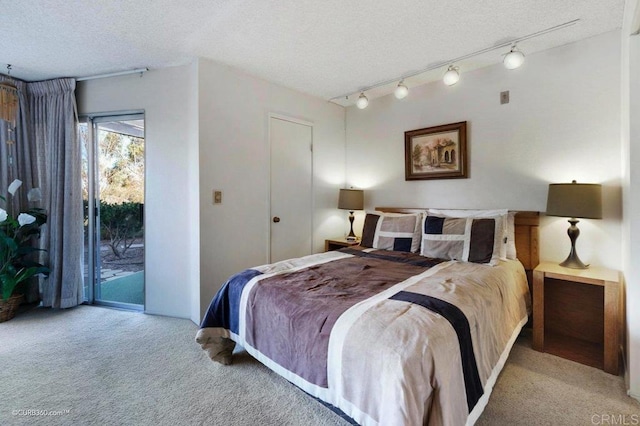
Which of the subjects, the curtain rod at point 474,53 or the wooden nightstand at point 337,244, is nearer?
the curtain rod at point 474,53

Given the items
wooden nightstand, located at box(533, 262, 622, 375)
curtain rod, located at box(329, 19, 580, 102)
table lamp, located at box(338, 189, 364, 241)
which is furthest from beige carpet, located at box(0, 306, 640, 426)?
curtain rod, located at box(329, 19, 580, 102)

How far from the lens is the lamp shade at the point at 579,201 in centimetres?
210

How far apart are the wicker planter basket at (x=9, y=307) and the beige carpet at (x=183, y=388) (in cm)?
49

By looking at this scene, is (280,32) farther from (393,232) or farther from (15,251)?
(15,251)

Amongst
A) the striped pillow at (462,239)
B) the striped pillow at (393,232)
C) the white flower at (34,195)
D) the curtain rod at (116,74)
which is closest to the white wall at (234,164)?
the curtain rod at (116,74)

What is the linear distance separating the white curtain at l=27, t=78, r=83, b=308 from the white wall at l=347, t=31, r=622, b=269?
12.0ft

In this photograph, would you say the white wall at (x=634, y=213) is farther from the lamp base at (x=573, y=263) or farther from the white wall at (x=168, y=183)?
the white wall at (x=168, y=183)

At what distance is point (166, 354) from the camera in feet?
7.26

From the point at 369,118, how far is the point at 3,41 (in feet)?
11.7

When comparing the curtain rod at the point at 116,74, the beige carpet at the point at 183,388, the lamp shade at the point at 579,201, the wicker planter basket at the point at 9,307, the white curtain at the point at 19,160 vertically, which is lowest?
the beige carpet at the point at 183,388

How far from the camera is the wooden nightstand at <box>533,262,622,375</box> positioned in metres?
1.92

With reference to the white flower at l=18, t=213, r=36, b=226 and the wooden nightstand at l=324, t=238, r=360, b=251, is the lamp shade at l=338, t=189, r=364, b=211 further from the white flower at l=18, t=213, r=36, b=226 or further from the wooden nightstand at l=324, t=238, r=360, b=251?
the white flower at l=18, t=213, r=36, b=226

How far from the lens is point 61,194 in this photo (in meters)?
3.10

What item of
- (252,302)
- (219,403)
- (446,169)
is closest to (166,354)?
(219,403)
